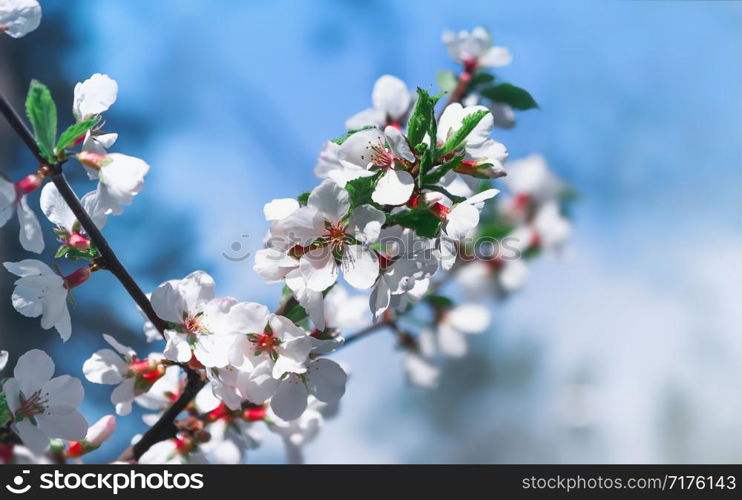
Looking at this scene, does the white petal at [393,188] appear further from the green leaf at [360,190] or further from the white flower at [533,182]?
the white flower at [533,182]

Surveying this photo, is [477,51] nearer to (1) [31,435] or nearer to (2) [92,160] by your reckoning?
(2) [92,160]

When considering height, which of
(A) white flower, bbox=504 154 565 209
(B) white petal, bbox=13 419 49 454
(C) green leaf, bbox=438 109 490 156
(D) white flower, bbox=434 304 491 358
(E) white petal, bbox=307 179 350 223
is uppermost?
(A) white flower, bbox=504 154 565 209

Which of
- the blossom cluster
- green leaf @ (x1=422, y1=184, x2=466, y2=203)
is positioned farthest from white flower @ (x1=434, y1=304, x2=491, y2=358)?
green leaf @ (x1=422, y1=184, x2=466, y2=203)

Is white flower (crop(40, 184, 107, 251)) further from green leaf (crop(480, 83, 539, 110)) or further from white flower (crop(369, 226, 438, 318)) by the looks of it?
green leaf (crop(480, 83, 539, 110))

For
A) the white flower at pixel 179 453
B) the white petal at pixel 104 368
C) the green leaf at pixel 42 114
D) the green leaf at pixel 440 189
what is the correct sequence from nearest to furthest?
the green leaf at pixel 42 114, the green leaf at pixel 440 189, the white petal at pixel 104 368, the white flower at pixel 179 453

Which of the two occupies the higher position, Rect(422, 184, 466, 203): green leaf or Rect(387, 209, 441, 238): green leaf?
Rect(422, 184, 466, 203): green leaf
